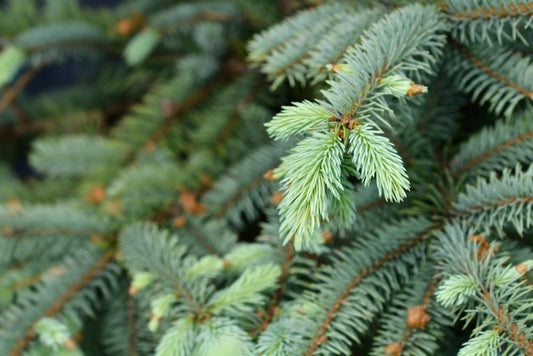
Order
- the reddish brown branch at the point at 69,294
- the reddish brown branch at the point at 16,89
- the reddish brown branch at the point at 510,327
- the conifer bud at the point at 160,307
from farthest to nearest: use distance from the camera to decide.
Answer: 1. the reddish brown branch at the point at 16,89
2. the reddish brown branch at the point at 69,294
3. the conifer bud at the point at 160,307
4. the reddish brown branch at the point at 510,327

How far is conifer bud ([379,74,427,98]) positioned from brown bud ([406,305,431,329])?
0.24 meters

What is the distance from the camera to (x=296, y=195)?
0.46m

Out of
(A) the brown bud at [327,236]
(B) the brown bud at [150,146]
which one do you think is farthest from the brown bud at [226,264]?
(B) the brown bud at [150,146]

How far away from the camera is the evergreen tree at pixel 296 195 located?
0.51 m

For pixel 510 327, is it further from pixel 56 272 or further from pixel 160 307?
pixel 56 272

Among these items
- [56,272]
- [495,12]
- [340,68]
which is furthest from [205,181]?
[495,12]

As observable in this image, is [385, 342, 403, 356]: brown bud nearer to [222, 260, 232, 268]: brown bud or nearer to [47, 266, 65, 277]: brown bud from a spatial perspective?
[222, 260, 232, 268]: brown bud

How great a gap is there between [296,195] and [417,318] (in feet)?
0.73

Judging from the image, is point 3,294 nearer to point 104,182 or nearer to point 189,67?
point 104,182

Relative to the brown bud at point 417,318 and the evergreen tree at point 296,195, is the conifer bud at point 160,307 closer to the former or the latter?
the evergreen tree at point 296,195

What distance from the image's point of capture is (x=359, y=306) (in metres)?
0.57

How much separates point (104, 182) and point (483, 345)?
696 millimetres

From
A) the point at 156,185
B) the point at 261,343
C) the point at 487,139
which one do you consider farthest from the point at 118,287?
the point at 487,139

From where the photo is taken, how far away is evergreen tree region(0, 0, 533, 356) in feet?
1.66
